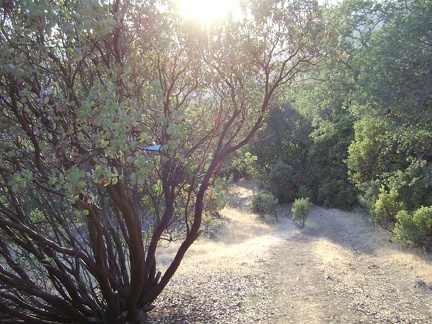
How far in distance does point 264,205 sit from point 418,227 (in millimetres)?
12358

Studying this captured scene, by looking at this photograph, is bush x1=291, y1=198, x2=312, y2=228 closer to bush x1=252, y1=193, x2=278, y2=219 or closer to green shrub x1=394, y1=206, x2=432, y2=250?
bush x1=252, y1=193, x2=278, y2=219

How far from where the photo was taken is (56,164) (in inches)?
161

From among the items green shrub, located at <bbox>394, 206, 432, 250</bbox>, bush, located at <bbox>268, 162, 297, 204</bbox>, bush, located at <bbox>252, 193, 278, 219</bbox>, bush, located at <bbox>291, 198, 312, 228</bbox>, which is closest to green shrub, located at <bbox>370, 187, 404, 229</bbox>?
green shrub, located at <bbox>394, 206, 432, 250</bbox>

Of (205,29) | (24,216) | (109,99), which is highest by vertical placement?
(205,29)

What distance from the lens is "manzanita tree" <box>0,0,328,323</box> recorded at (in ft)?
12.0

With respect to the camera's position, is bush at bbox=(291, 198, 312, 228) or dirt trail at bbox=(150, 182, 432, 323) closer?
dirt trail at bbox=(150, 182, 432, 323)

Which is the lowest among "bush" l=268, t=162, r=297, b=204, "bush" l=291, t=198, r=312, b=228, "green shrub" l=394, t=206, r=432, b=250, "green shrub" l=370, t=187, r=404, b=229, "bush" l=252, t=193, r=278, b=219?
"green shrub" l=394, t=206, r=432, b=250

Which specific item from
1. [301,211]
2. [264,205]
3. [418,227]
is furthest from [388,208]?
[264,205]

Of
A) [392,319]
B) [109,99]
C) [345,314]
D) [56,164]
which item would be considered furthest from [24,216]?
[392,319]

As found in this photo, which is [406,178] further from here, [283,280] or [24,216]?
[24,216]

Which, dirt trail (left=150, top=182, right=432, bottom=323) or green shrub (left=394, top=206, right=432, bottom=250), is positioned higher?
green shrub (left=394, top=206, right=432, bottom=250)

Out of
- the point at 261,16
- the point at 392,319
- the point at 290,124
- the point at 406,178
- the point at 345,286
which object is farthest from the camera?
the point at 290,124

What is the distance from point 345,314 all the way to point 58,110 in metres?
5.58

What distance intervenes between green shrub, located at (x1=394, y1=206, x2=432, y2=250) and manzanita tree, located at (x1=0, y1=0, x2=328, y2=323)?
6.29 metres
